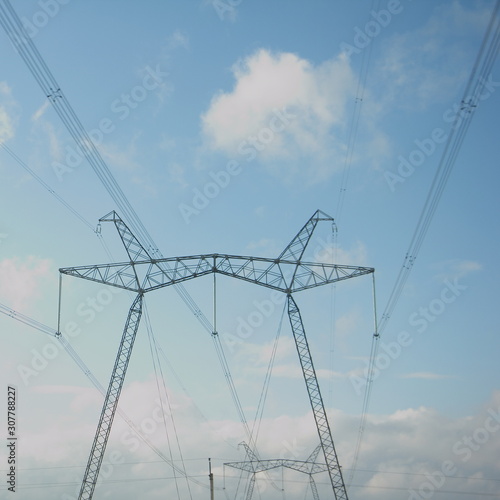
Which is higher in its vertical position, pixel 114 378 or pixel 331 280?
pixel 331 280

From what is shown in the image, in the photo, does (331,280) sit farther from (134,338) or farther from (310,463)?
(310,463)

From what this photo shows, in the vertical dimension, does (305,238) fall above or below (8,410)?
above

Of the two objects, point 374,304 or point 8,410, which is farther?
point 374,304

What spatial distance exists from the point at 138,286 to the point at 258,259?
41.4ft

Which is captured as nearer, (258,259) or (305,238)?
(258,259)

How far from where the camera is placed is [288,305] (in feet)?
208

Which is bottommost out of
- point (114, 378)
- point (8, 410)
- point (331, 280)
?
point (8, 410)

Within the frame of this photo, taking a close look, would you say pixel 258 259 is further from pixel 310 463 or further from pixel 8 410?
pixel 310 463

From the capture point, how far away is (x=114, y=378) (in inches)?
2475

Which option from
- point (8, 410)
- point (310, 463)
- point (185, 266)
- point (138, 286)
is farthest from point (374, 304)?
point (310, 463)

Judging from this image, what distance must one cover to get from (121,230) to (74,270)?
6.57 meters

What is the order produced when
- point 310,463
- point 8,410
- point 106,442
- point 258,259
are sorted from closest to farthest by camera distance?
point 8,410 → point 258,259 → point 106,442 → point 310,463

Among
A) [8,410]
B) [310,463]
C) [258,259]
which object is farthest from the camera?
[310,463]

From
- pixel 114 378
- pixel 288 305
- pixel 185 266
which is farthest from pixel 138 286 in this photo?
pixel 288 305
